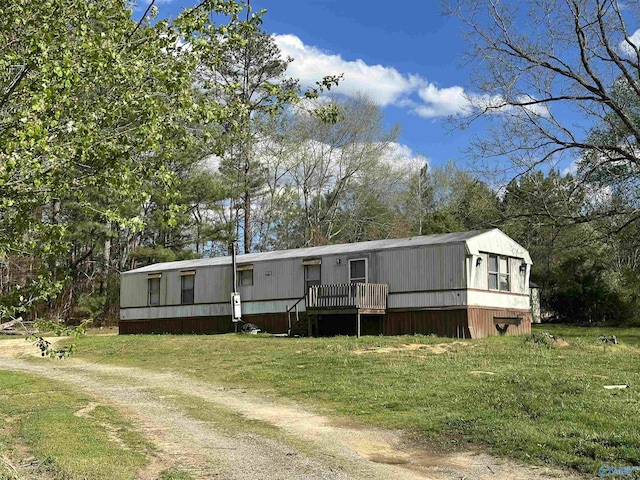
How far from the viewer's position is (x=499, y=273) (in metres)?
24.2

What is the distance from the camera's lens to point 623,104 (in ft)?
72.8

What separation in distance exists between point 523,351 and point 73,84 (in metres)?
14.2

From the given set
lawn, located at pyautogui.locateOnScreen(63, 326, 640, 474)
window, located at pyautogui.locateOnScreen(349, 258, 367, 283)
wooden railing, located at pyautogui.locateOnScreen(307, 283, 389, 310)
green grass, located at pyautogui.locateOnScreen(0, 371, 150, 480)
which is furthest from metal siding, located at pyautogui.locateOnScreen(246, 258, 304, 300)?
green grass, located at pyautogui.locateOnScreen(0, 371, 150, 480)

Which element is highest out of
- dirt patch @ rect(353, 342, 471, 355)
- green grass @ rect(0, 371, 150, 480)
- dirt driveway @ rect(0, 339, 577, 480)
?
dirt patch @ rect(353, 342, 471, 355)

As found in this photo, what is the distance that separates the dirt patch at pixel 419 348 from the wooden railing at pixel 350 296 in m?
3.80

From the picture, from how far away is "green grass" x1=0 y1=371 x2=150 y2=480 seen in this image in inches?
287

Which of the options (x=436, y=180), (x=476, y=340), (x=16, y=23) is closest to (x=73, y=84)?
(x=16, y=23)

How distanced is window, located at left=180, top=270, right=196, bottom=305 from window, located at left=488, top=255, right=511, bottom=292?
40.1ft

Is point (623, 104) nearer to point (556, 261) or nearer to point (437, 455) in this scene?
point (437, 455)

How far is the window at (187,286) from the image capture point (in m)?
29.2

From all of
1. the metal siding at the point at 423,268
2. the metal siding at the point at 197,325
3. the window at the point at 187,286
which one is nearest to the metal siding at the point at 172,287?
the window at the point at 187,286

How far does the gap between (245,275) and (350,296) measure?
586 cm

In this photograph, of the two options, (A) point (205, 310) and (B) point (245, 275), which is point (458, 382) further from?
(A) point (205, 310)

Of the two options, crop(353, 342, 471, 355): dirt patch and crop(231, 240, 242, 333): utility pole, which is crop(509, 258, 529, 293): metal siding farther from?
crop(231, 240, 242, 333): utility pole
